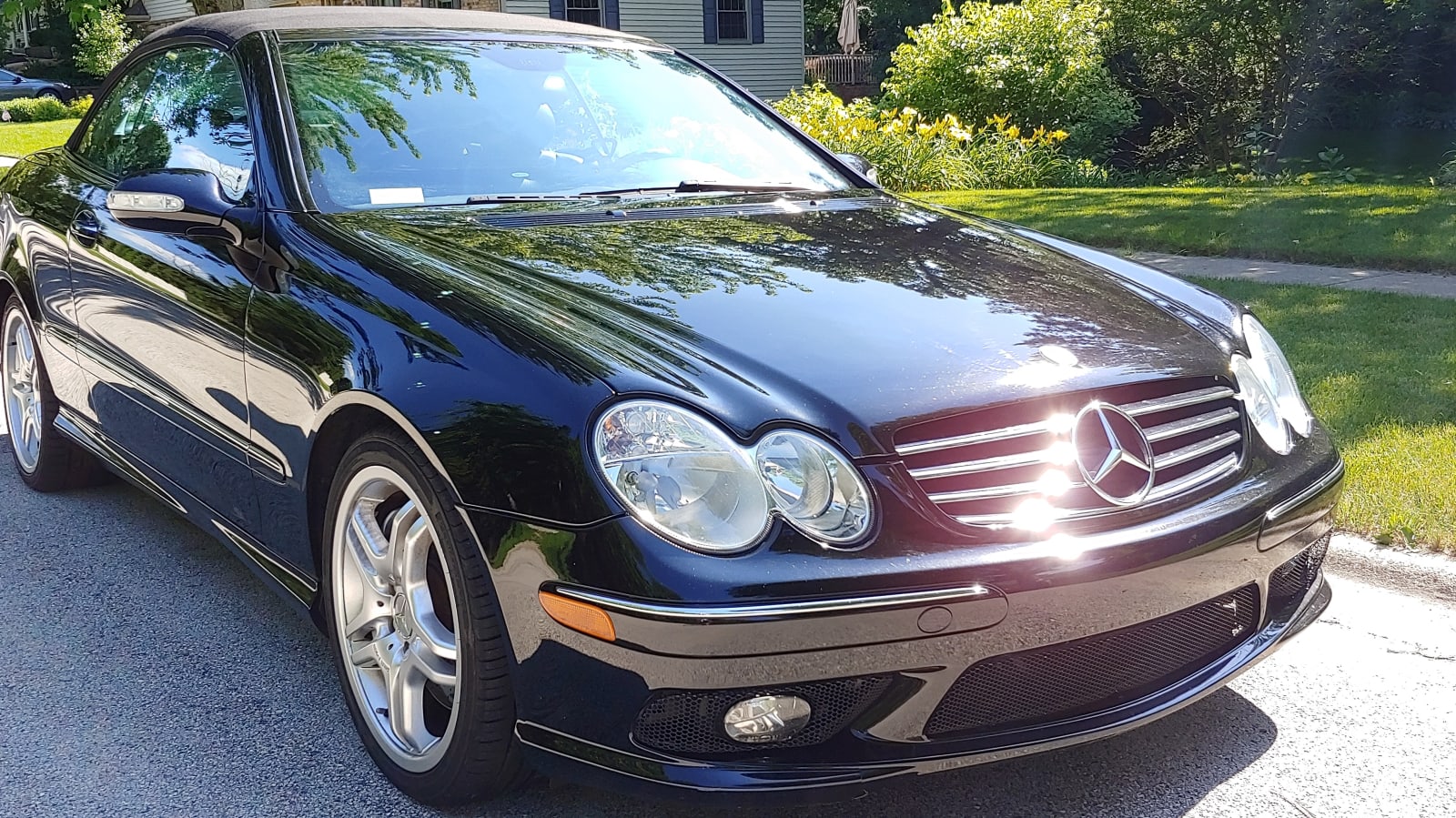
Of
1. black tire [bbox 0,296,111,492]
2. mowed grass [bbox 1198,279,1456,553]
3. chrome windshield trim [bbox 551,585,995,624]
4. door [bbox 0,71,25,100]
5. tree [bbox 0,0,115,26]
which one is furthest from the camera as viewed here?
door [bbox 0,71,25,100]

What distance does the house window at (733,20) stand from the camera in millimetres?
27172

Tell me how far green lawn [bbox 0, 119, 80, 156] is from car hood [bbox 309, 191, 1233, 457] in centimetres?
1857

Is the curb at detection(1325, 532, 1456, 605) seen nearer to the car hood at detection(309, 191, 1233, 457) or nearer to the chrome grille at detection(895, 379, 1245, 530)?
the car hood at detection(309, 191, 1233, 457)

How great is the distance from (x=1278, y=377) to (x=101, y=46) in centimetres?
3770

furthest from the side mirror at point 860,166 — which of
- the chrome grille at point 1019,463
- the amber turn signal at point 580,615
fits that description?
the amber turn signal at point 580,615

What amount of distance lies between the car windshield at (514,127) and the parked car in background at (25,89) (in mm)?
31647

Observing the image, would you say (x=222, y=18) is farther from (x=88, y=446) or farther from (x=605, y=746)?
(x=605, y=746)

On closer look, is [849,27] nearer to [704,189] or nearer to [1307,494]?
[704,189]

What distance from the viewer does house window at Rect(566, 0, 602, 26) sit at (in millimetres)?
24594

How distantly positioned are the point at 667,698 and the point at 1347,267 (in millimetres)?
7299

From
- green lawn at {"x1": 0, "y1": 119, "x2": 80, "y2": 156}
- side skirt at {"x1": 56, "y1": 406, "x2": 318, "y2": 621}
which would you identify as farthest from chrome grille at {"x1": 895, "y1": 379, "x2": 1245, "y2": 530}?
green lawn at {"x1": 0, "y1": 119, "x2": 80, "y2": 156}

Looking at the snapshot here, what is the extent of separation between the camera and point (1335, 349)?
5.91 meters

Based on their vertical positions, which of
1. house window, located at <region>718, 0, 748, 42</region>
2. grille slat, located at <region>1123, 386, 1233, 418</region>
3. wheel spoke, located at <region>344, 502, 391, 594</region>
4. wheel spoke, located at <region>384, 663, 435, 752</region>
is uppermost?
house window, located at <region>718, 0, 748, 42</region>

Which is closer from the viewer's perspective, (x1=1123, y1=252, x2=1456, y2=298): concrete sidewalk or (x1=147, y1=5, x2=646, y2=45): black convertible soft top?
(x1=147, y1=5, x2=646, y2=45): black convertible soft top
